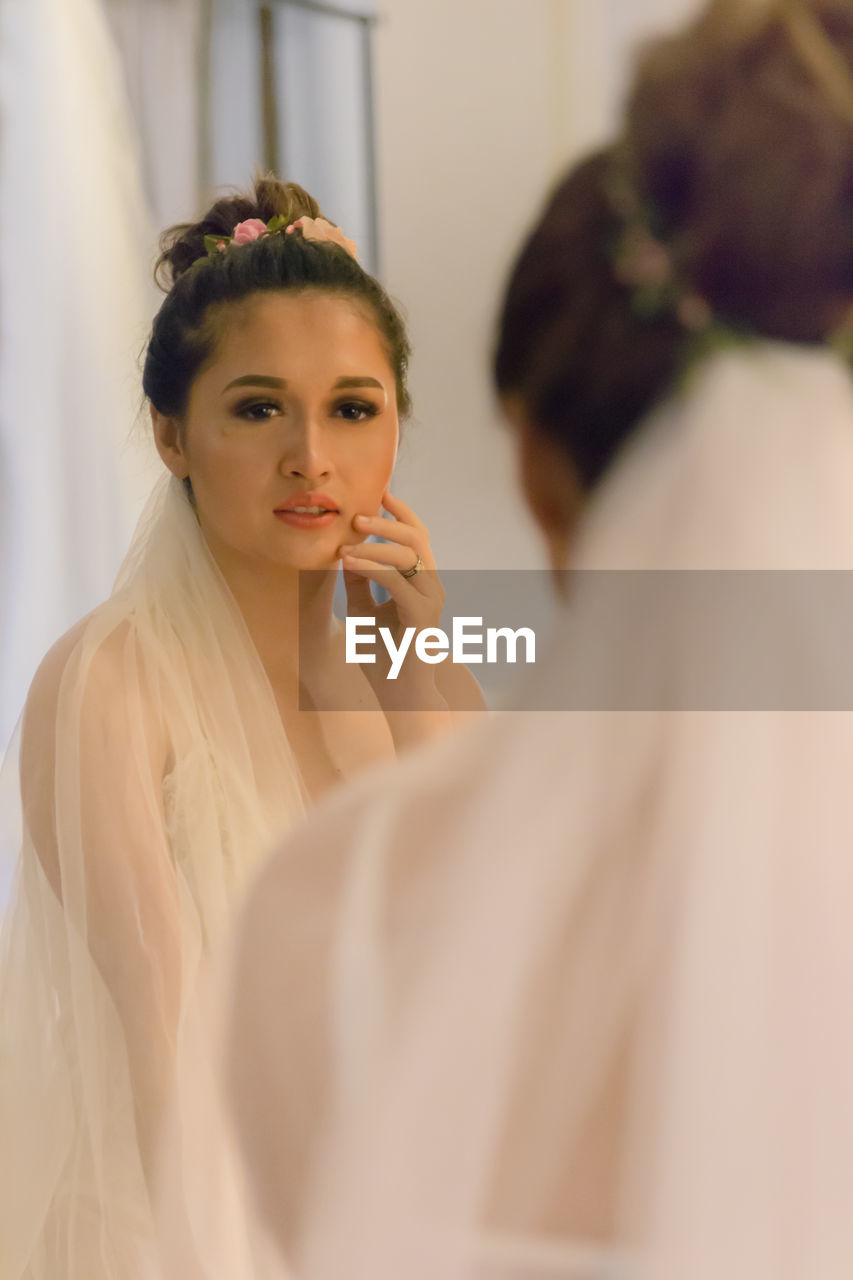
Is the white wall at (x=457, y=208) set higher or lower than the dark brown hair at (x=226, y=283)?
higher

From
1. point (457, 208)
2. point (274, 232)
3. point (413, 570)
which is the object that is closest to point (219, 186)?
point (457, 208)

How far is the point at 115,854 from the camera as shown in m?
0.85

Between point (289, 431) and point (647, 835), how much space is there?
50 cm

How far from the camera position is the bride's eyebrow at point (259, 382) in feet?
2.89

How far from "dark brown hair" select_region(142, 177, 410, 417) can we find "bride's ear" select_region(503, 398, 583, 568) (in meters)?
0.49

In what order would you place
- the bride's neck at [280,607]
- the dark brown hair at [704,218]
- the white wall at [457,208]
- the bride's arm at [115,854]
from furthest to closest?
1. the white wall at [457,208]
2. the bride's neck at [280,607]
3. the bride's arm at [115,854]
4. the dark brown hair at [704,218]

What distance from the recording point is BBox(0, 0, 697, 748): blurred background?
136 centimetres

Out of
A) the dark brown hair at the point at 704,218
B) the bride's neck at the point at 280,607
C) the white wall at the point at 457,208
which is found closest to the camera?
the dark brown hair at the point at 704,218

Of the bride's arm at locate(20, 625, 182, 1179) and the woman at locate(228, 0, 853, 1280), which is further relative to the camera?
the bride's arm at locate(20, 625, 182, 1179)

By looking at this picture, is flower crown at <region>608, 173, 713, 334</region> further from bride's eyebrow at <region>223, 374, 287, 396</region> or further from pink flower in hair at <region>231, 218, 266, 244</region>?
pink flower in hair at <region>231, 218, 266, 244</region>

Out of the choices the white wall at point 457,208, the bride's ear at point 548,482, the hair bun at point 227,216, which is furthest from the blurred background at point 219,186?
the bride's ear at point 548,482

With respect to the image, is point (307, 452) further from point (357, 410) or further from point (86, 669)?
point (86, 669)

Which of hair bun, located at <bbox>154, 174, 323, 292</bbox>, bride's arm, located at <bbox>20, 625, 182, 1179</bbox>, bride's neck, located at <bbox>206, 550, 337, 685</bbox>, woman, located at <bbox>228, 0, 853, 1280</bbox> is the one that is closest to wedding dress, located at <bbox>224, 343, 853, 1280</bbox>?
woman, located at <bbox>228, 0, 853, 1280</bbox>

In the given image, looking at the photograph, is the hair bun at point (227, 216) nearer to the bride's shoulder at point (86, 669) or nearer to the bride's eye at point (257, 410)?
the bride's eye at point (257, 410)
